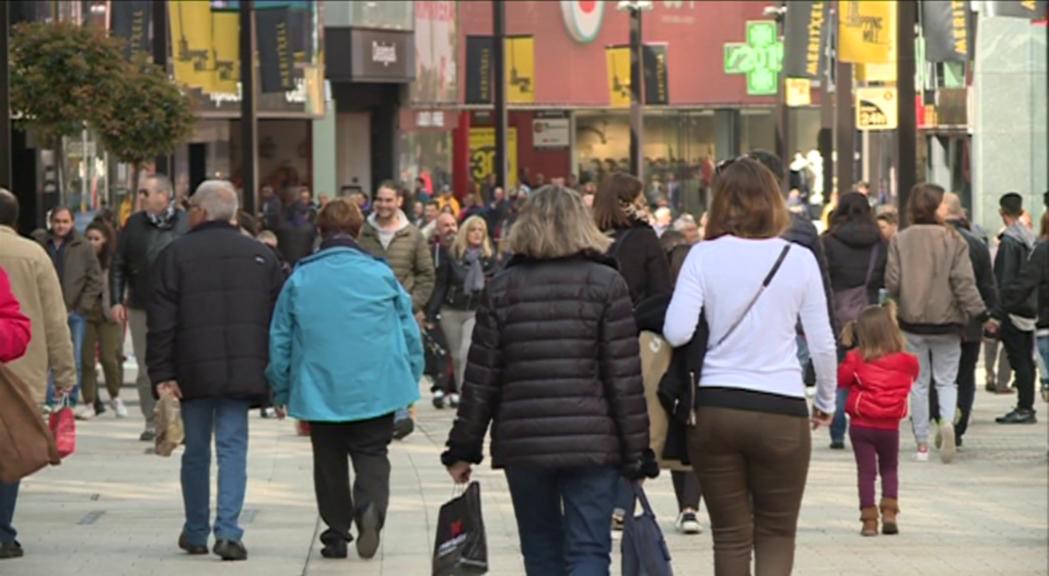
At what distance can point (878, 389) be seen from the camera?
12.8 meters

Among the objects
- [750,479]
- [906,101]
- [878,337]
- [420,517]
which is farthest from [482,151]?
[750,479]

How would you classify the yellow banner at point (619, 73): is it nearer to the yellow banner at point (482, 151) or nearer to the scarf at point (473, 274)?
the yellow banner at point (482, 151)

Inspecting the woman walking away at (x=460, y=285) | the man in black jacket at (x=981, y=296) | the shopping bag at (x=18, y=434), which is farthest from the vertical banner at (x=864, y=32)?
the shopping bag at (x=18, y=434)

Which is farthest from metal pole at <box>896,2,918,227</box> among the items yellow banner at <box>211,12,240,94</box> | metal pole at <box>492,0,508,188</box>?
metal pole at <box>492,0,508,188</box>

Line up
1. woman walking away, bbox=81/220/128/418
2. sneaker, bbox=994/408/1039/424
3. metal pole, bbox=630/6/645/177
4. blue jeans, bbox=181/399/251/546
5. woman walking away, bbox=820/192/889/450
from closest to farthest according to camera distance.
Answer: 1. blue jeans, bbox=181/399/251/546
2. woman walking away, bbox=820/192/889/450
3. sneaker, bbox=994/408/1039/424
4. woman walking away, bbox=81/220/128/418
5. metal pole, bbox=630/6/645/177

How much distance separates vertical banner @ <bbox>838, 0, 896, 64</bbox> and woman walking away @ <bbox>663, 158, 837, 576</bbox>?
70.4 feet

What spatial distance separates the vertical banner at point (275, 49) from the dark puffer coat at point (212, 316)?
28882 mm

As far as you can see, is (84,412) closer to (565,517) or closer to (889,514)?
(889,514)

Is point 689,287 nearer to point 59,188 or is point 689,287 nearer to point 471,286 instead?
point 471,286

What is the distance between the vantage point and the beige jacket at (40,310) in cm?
1134

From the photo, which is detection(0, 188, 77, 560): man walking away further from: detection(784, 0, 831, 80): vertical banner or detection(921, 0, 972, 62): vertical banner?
detection(784, 0, 831, 80): vertical banner

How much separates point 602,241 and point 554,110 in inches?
2241

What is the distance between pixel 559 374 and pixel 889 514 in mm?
4663

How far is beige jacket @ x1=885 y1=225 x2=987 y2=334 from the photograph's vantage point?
53.9 ft
